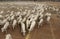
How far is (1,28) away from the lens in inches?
108

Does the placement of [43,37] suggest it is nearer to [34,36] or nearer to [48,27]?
[34,36]

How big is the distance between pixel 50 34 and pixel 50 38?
0.22 m

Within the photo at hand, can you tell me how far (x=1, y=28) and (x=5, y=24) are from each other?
0.10 metres

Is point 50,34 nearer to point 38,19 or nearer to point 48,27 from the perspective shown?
point 48,27

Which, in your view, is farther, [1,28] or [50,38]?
[1,28]

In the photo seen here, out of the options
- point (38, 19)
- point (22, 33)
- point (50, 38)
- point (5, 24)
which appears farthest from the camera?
point (38, 19)

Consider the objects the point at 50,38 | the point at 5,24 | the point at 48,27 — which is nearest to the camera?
the point at 50,38

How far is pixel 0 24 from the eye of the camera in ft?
9.35

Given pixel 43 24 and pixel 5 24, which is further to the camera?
pixel 43 24

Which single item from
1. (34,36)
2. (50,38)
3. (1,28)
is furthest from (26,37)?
(1,28)

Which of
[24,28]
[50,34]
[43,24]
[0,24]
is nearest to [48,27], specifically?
[43,24]

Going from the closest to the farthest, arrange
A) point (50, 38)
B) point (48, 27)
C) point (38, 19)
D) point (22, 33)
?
point (50, 38) → point (22, 33) → point (48, 27) → point (38, 19)

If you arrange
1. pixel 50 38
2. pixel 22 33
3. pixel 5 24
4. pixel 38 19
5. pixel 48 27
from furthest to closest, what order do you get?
pixel 38 19 < pixel 48 27 < pixel 5 24 < pixel 22 33 < pixel 50 38

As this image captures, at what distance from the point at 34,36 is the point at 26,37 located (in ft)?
0.49
